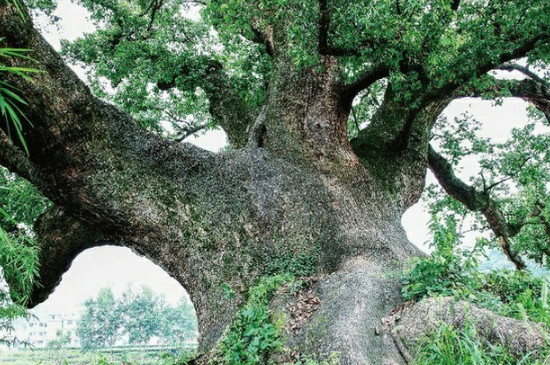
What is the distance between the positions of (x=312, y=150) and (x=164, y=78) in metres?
3.38

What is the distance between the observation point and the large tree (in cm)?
398

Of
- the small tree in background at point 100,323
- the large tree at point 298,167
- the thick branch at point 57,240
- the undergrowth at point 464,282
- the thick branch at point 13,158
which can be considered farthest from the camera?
the small tree in background at point 100,323

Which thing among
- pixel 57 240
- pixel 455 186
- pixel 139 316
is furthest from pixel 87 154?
pixel 139 316

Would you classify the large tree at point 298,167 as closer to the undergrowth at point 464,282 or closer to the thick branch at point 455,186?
the undergrowth at point 464,282

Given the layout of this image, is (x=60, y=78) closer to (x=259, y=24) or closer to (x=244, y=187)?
(x=244, y=187)

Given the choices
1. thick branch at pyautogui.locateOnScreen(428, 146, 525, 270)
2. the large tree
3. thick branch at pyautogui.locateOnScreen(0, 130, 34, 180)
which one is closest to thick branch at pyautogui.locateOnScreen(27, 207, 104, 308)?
the large tree

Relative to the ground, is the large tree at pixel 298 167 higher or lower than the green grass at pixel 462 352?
higher

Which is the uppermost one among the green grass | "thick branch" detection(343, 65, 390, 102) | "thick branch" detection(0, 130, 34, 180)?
"thick branch" detection(343, 65, 390, 102)

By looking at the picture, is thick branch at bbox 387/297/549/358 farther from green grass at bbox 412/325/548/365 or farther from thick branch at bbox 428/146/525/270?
thick branch at bbox 428/146/525/270

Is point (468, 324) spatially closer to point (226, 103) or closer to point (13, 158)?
point (13, 158)

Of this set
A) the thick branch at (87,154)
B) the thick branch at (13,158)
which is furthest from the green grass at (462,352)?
the thick branch at (13,158)

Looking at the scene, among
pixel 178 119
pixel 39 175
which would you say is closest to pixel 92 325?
pixel 178 119

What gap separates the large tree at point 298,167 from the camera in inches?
157

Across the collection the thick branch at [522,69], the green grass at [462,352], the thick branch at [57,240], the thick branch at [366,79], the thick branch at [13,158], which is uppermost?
the thick branch at [522,69]
